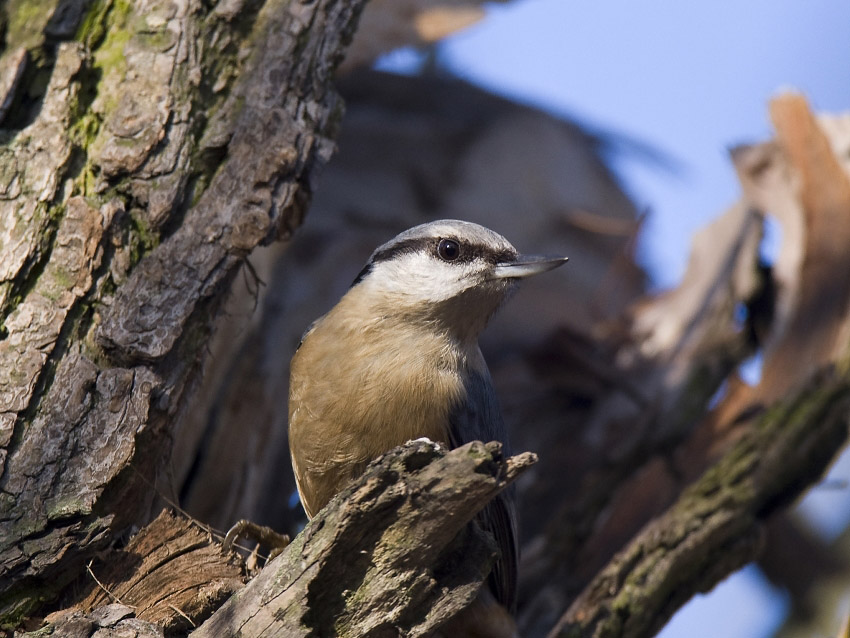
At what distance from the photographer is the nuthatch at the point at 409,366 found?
10.3 ft

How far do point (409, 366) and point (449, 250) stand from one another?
0.52 m

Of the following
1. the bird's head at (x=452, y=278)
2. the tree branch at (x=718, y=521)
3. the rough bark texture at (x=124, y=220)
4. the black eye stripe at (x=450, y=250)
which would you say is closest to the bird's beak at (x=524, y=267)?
the bird's head at (x=452, y=278)

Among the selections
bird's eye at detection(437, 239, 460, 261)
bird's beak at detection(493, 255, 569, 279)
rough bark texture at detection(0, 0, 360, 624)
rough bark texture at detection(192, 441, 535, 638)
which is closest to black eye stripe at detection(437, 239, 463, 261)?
bird's eye at detection(437, 239, 460, 261)

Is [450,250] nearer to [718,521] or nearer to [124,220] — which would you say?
[124,220]

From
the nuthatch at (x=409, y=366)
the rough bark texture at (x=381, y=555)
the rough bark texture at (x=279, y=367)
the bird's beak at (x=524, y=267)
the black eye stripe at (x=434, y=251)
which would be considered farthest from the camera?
the black eye stripe at (x=434, y=251)

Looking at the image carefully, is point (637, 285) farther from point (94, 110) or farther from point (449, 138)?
point (94, 110)

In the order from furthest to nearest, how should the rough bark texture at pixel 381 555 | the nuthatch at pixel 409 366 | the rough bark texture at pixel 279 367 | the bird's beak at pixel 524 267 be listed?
the bird's beak at pixel 524 267, the nuthatch at pixel 409 366, the rough bark texture at pixel 279 367, the rough bark texture at pixel 381 555

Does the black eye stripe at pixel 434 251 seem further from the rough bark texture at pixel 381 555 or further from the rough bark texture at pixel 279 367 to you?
the rough bark texture at pixel 381 555

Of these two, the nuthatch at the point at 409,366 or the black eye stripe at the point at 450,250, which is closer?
the nuthatch at the point at 409,366

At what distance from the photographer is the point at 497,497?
3.35m

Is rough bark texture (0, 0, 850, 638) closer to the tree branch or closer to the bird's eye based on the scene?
the tree branch

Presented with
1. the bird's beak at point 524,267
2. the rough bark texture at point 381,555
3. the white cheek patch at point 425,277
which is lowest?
the rough bark texture at point 381,555

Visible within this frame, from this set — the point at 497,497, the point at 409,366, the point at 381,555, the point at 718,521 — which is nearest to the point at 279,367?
the point at 409,366

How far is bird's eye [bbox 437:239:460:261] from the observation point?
3.48 m
